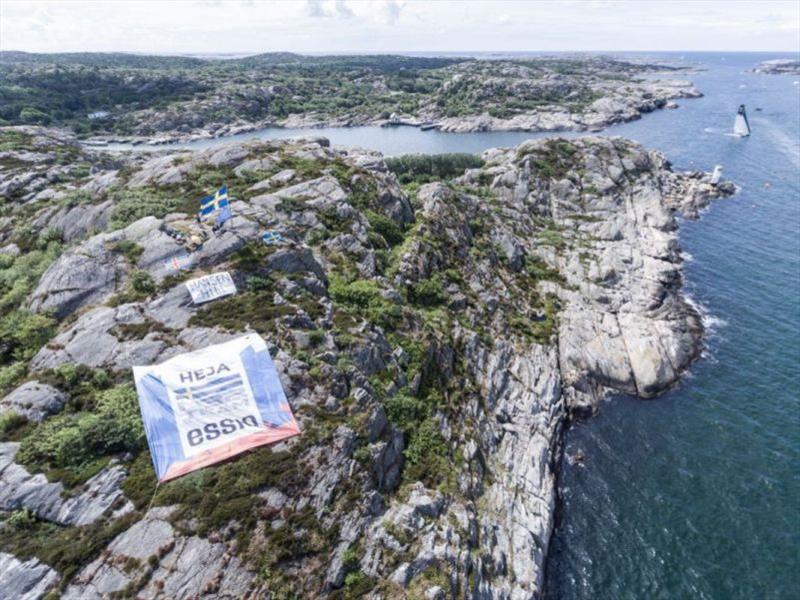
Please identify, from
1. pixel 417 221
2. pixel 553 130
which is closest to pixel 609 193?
pixel 417 221

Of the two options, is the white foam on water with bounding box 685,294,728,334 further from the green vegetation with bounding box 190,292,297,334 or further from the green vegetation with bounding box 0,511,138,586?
the green vegetation with bounding box 0,511,138,586

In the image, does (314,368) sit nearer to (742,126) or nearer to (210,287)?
(210,287)

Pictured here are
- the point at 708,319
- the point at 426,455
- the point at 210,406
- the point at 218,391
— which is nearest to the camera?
the point at 210,406

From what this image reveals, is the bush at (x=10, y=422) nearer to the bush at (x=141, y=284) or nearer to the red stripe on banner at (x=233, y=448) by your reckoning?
the red stripe on banner at (x=233, y=448)

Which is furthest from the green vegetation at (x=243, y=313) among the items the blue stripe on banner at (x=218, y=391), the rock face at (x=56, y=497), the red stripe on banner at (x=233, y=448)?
the rock face at (x=56, y=497)

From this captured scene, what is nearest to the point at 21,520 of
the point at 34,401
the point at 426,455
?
the point at 34,401

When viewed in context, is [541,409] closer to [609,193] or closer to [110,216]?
[110,216]
